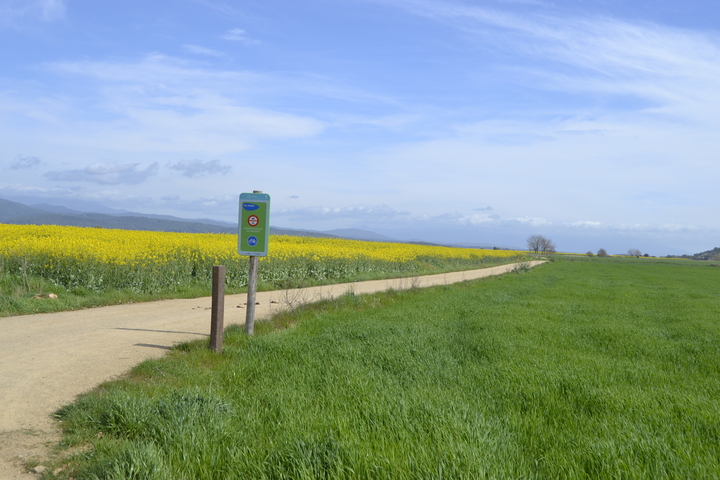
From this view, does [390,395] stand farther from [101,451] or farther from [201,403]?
[101,451]

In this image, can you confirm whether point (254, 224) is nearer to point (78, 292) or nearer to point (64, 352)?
point (64, 352)

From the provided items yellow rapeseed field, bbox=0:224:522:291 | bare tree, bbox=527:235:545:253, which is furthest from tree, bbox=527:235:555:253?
yellow rapeseed field, bbox=0:224:522:291

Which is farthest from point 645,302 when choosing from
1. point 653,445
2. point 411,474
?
point 411,474

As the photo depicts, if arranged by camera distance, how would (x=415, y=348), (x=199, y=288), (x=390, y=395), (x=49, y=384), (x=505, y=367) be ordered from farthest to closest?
(x=199, y=288)
(x=415, y=348)
(x=505, y=367)
(x=49, y=384)
(x=390, y=395)

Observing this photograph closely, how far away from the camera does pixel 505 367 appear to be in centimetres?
620

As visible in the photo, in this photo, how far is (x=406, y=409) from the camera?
437 centimetres

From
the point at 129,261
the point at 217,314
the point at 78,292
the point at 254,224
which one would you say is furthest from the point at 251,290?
the point at 129,261

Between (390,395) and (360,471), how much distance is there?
1.61 meters

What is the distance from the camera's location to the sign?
730 centimetres

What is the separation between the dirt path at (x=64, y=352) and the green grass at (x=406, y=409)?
1.08ft

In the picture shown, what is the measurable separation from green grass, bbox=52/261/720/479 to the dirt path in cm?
33

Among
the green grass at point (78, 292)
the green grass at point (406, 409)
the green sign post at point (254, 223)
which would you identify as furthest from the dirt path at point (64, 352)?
the green sign post at point (254, 223)

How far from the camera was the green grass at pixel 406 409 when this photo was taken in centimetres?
337

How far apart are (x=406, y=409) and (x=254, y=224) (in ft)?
13.2
